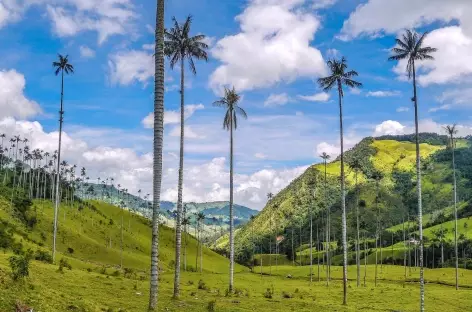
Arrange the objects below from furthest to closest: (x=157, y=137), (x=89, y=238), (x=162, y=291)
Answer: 1. (x=89, y=238)
2. (x=162, y=291)
3. (x=157, y=137)

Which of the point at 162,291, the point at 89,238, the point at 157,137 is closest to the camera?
the point at 157,137

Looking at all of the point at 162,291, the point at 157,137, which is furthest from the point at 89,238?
the point at 157,137

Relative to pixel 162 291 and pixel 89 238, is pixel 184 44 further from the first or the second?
pixel 89 238

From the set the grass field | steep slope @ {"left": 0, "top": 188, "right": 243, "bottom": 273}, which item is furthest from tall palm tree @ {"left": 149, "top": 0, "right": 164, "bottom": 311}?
steep slope @ {"left": 0, "top": 188, "right": 243, "bottom": 273}

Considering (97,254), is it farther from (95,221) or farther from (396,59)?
(396,59)

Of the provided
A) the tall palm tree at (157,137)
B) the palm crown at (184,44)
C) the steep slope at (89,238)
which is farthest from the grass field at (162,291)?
the palm crown at (184,44)

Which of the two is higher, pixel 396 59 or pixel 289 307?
pixel 396 59

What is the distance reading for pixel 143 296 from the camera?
1507 inches

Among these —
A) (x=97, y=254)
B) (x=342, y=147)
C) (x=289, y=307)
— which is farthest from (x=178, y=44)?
(x=97, y=254)

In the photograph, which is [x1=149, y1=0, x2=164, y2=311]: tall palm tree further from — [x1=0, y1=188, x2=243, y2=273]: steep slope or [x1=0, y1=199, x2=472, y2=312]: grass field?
[x1=0, y1=188, x2=243, y2=273]: steep slope

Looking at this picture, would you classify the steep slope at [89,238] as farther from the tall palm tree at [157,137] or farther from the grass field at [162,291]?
the tall palm tree at [157,137]

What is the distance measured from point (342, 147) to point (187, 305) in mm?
27236

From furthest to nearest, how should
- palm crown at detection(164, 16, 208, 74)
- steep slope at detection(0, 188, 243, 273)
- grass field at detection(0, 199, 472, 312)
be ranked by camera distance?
1. steep slope at detection(0, 188, 243, 273)
2. palm crown at detection(164, 16, 208, 74)
3. grass field at detection(0, 199, 472, 312)

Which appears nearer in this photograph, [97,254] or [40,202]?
[97,254]
